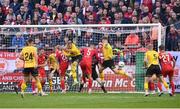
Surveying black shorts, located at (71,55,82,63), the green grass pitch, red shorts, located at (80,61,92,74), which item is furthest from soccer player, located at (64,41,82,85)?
the green grass pitch

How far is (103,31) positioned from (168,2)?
152 inches

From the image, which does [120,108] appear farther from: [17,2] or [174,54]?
[17,2]

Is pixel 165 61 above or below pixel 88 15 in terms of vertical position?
below

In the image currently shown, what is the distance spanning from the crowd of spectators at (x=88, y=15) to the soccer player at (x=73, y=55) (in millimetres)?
863

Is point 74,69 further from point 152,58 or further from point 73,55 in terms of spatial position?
point 152,58

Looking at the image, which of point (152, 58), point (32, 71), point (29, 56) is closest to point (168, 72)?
point (152, 58)

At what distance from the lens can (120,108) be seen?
17953mm

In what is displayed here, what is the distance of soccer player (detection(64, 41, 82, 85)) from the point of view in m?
25.7

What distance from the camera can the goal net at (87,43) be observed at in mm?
25953

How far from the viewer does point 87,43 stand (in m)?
26.5

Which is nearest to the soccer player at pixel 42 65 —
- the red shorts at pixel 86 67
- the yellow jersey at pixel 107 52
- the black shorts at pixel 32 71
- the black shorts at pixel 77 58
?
the black shorts at pixel 77 58

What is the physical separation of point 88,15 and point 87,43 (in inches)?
96.2

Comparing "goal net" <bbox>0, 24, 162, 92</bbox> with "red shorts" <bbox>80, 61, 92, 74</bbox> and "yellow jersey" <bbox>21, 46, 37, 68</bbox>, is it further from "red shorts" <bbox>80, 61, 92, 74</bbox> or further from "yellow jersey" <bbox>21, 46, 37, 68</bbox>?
"yellow jersey" <bbox>21, 46, 37, 68</bbox>

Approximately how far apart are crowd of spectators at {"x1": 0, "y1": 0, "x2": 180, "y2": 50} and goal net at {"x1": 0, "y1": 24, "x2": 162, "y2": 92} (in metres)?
0.04
